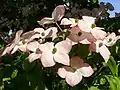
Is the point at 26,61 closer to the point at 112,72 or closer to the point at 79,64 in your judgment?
the point at 79,64

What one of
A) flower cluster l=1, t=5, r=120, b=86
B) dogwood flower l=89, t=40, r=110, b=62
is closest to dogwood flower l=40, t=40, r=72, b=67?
flower cluster l=1, t=5, r=120, b=86

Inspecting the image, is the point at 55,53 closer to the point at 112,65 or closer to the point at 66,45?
the point at 66,45

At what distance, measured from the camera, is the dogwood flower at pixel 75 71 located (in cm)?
161

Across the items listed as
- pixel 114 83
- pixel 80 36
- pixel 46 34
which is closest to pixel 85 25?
pixel 80 36

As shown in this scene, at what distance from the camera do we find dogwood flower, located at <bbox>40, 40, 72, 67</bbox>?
160 centimetres

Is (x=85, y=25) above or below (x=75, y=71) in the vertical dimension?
above

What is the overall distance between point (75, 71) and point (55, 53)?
0.34 ft

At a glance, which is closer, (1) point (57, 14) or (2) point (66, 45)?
(2) point (66, 45)

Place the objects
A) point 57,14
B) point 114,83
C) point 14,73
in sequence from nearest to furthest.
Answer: point 114,83 → point 14,73 → point 57,14

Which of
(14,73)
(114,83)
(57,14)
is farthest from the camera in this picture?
(57,14)

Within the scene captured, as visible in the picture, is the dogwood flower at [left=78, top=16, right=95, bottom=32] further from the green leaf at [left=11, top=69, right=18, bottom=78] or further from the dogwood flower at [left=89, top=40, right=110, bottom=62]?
the green leaf at [left=11, top=69, right=18, bottom=78]

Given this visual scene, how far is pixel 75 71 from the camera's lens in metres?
1.65

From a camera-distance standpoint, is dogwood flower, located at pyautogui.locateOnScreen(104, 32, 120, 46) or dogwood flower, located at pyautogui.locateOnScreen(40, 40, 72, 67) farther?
dogwood flower, located at pyautogui.locateOnScreen(104, 32, 120, 46)

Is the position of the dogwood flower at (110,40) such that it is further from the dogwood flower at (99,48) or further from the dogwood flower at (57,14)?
the dogwood flower at (57,14)
